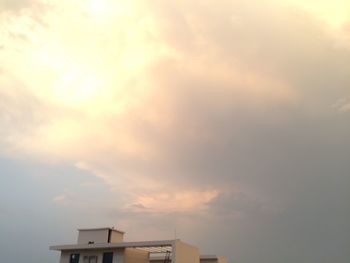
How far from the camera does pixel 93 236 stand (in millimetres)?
39562

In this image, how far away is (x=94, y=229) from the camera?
3981 cm

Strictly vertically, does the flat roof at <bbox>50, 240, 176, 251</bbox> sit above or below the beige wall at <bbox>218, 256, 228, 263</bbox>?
below

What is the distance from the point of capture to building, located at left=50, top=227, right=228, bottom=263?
108 ft

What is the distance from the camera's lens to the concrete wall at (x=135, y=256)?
114 ft

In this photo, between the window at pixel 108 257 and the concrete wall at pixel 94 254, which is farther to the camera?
the window at pixel 108 257

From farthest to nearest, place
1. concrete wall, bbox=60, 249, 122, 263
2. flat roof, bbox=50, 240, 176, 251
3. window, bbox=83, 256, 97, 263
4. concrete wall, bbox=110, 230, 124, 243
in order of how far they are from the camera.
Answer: concrete wall, bbox=110, 230, 124, 243 < window, bbox=83, 256, 97, 263 < concrete wall, bbox=60, 249, 122, 263 < flat roof, bbox=50, 240, 176, 251

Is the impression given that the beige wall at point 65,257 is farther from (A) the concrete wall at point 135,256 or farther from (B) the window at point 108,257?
(A) the concrete wall at point 135,256

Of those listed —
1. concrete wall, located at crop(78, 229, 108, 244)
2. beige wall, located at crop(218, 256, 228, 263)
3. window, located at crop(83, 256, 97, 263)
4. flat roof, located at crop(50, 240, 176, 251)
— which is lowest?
window, located at crop(83, 256, 97, 263)

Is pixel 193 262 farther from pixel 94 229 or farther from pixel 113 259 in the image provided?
pixel 94 229

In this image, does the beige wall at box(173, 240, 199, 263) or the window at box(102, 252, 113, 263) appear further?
the window at box(102, 252, 113, 263)

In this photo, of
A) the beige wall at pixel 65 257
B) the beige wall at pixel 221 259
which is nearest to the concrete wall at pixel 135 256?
the beige wall at pixel 65 257

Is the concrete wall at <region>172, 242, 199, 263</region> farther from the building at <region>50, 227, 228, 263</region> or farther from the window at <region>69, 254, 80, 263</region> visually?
the window at <region>69, 254, 80, 263</region>

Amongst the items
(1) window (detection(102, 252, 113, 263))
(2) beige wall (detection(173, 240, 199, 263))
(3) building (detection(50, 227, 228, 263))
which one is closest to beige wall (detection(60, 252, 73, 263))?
(3) building (detection(50, 227, 228, 263))

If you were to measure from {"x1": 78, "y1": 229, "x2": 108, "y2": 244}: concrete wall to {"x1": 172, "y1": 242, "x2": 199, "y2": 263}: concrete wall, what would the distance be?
9122 mm
